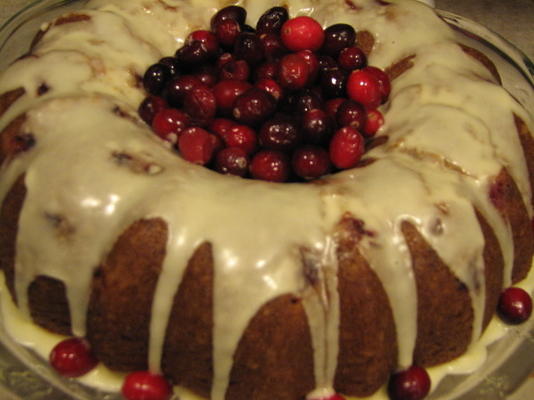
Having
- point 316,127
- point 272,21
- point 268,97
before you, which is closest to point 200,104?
point 268,97

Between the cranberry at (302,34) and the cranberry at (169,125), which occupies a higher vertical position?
the cranberry at (302,34)

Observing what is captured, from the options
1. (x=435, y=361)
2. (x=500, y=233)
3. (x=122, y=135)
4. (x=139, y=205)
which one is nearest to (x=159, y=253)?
(x=139, y=205)

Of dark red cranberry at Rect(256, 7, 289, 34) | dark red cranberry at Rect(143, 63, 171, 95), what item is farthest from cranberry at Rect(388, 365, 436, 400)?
dark red cranberry at Rect(256, 7, 289, 34)

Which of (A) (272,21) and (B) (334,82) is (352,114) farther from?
(A) (272,21)

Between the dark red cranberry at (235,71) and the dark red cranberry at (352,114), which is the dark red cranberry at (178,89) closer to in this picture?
the dark red cranberry at (235,71)

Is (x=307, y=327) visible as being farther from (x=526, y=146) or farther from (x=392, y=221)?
(x=526, y=146)

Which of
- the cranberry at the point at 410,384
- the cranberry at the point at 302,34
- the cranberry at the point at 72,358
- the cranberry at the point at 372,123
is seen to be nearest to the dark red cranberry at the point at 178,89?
the cranberry at the point at 302,34

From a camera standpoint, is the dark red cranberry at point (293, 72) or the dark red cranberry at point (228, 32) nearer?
the dark red cranberry at point (293, 72)
